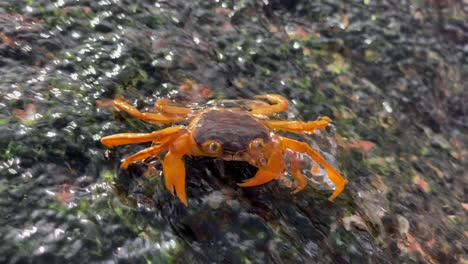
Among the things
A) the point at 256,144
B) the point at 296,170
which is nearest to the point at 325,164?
the point at 296,170

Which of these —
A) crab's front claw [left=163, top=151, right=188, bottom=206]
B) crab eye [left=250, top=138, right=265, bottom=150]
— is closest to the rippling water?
crab's front claw [left=163, top=151, right=188, bottom=206]

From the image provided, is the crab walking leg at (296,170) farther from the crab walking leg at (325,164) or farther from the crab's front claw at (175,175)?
the crab's front claw at (175,175)

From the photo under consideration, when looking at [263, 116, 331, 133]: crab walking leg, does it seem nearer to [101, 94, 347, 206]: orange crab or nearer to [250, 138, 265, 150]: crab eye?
[101, 94, 347, 206]: orange crab

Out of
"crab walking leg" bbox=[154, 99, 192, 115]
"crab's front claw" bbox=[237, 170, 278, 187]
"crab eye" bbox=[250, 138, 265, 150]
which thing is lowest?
"crab's front claw" bbox=[237, 170, 278, 187]

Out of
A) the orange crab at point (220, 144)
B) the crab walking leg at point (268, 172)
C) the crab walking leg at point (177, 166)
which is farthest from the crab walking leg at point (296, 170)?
the crab walking leg at point (177, 166)

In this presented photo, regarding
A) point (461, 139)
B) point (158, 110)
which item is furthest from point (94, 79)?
point (461, 139)
